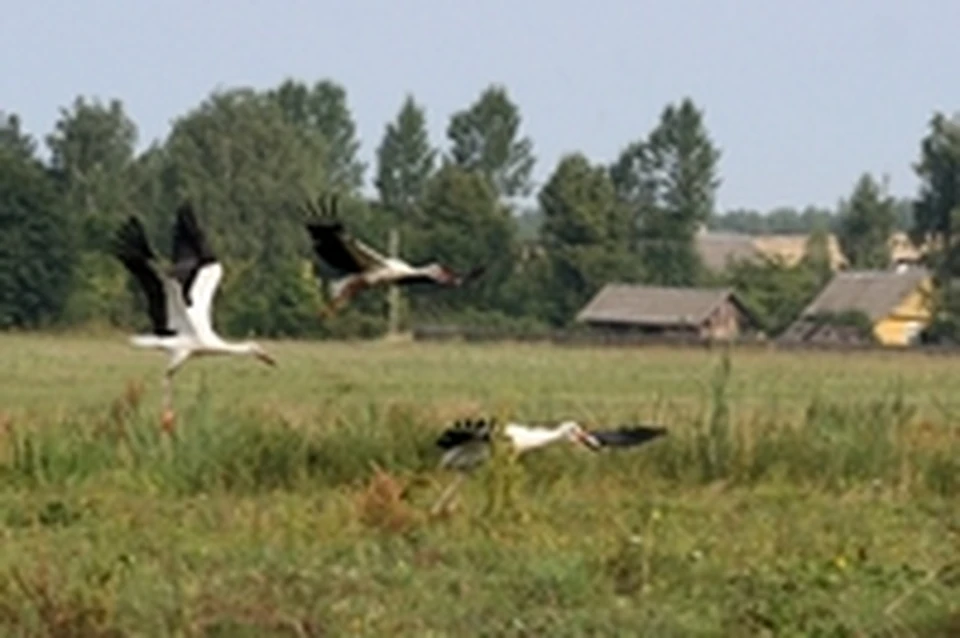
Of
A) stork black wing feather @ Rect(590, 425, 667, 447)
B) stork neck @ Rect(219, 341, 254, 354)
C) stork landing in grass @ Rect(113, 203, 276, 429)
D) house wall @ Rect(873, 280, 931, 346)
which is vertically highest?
stork landing in grass @ Rect(113, 203, 276, 429)

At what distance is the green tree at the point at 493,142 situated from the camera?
3118 inches

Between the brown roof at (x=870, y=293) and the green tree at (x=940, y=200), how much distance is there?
80 centimetres

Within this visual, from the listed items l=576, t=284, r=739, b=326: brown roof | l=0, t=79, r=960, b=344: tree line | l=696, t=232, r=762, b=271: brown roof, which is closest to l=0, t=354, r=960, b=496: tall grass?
l=0, t=79, r=960, b=344: tree line

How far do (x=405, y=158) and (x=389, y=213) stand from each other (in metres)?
17.7

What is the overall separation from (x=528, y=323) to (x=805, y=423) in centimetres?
→ 4616

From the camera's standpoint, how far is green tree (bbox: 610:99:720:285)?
74812mm

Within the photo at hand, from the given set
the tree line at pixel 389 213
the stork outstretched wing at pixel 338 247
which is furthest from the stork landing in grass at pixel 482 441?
the tree line at pixel 389 213

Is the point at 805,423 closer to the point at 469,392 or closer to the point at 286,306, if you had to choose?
the point at 469,392

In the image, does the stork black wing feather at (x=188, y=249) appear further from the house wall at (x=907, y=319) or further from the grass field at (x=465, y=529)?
the house wall at (x=907, y=319)

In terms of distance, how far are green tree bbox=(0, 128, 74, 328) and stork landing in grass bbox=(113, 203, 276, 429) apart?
1468 inches

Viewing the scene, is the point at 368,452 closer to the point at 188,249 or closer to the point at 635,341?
the point at 188,249

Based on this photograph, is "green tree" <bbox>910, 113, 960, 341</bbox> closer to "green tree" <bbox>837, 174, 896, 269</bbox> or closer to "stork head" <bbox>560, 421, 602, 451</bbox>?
"green tree" <bbox>837, 174, 896, 269</bbox>

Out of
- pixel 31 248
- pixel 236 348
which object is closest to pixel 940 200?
pixel 31 248

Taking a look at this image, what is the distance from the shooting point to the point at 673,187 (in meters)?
77.9
